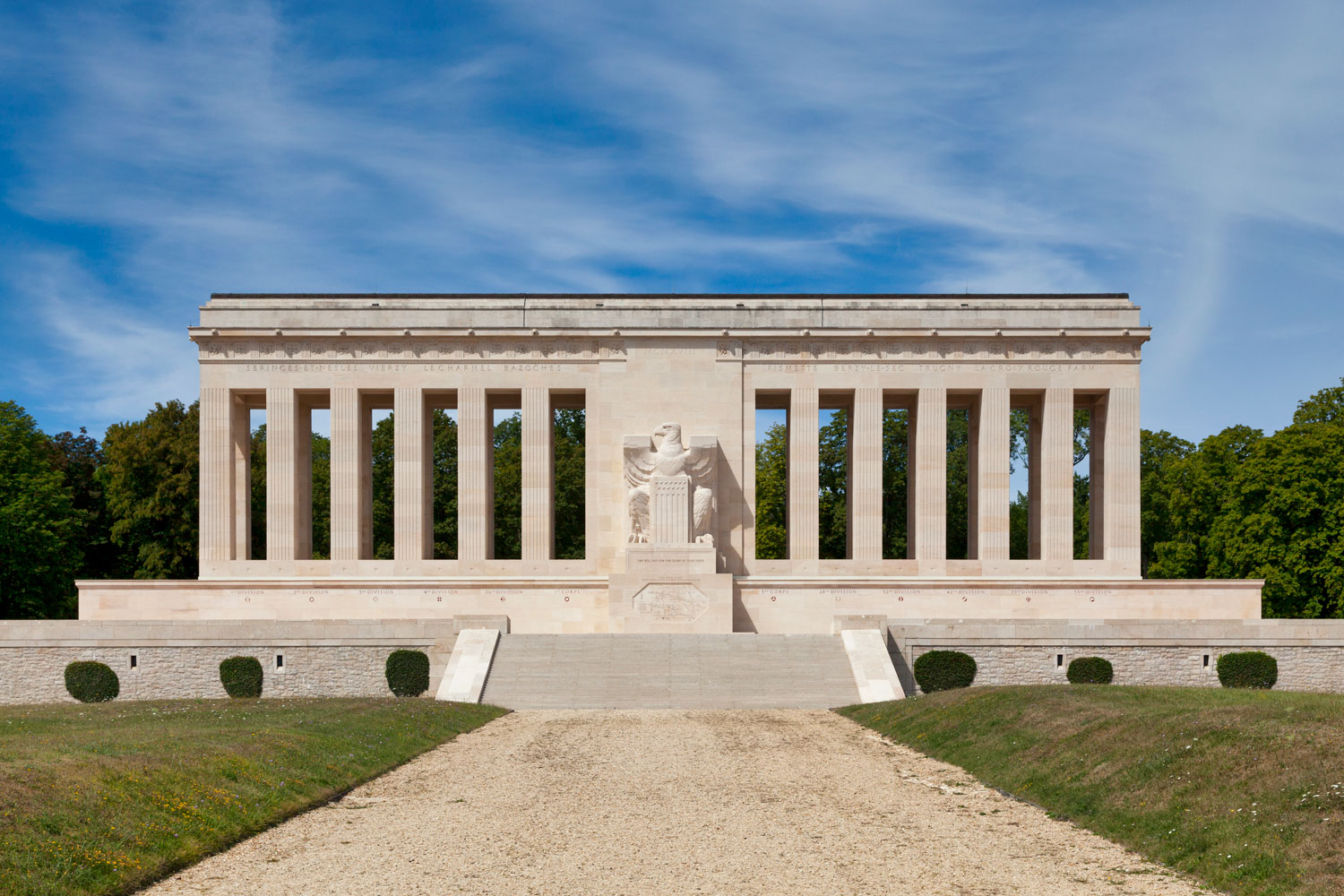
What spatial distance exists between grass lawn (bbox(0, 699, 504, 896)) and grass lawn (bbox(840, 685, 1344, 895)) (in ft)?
34.5

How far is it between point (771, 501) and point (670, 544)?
93.0 ft

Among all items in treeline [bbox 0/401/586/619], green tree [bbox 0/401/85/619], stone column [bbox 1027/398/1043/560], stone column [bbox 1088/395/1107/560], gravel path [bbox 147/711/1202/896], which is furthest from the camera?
treeline [bbox 0/401/586/619]

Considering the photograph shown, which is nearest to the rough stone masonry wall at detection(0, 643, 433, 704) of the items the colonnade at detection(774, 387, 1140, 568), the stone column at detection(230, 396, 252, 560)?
the stone column at detection(230, 396, 252, 560)

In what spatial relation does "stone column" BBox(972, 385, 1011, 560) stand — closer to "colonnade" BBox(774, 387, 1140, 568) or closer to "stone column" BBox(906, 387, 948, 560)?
"colonnade" BBox(774, 387, 1140, 568)

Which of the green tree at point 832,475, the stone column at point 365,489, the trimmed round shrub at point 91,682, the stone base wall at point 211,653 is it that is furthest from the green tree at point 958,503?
the trimmed round shrub at point 91,682

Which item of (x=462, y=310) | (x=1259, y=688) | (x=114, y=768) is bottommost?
(x=1259, y=688)

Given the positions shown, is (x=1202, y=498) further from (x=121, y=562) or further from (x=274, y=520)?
(x=121, y=562)

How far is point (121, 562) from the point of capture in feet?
218

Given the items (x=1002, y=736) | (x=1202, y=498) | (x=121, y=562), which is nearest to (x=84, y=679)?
(x=1002, y=736)

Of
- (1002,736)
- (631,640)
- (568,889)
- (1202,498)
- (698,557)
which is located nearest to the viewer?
(568,889)

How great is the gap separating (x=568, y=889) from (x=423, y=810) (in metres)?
5.10

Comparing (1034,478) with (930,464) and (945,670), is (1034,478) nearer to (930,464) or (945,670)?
(930,464)

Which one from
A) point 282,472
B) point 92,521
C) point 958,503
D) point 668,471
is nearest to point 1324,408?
point 958,503

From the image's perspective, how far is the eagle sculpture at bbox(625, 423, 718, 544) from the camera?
4697 centimetres
